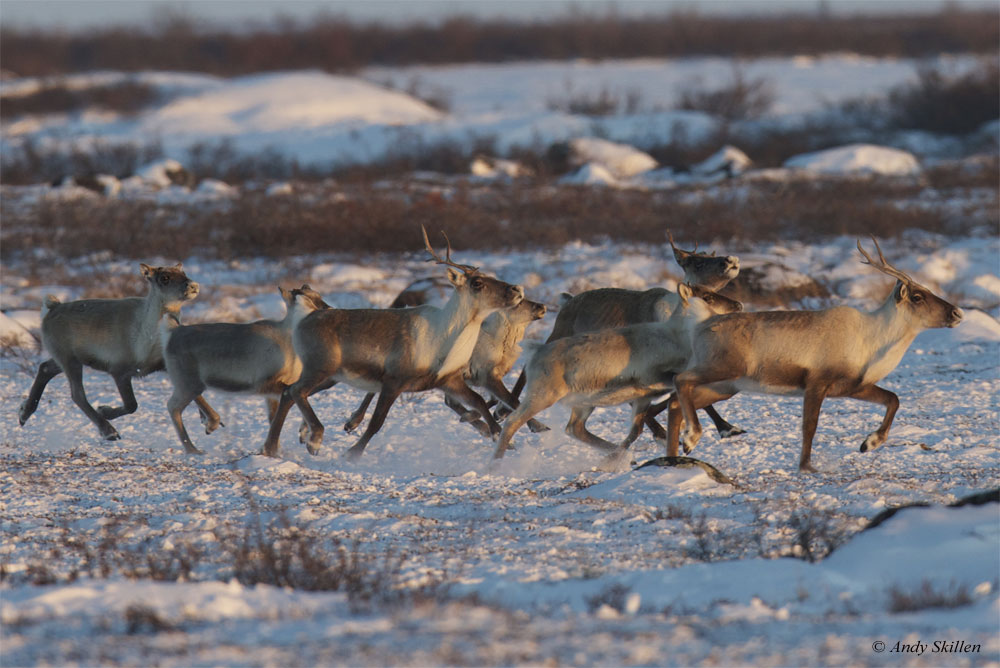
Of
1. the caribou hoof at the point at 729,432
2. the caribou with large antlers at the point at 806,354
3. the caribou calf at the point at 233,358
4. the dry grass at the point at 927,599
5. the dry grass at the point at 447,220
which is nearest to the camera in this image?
the dry grass at the point at 927,599

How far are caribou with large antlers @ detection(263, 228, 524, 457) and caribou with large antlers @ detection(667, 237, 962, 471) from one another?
1.45m

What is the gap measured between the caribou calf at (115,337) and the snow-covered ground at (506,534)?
350 millimetres

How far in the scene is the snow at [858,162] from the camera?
2689 cm

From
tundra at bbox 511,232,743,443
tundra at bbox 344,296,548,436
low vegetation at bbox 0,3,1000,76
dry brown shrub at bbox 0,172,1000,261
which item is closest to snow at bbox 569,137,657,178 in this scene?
dry brown shrub at bbox 0,172,1000,261

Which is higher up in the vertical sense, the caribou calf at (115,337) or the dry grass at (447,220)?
the caribou calf at (115,337)

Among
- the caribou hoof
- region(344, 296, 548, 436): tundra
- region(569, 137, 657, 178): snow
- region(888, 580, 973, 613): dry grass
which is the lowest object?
region(569, 137, 657, 178): snow

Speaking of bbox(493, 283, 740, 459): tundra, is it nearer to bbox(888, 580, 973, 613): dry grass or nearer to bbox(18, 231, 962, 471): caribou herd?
bbox(18, 231, 962, 471): caribou herd

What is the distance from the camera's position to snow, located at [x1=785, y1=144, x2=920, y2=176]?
26891 millimetres

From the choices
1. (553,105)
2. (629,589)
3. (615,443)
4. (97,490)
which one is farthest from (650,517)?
(553,105)

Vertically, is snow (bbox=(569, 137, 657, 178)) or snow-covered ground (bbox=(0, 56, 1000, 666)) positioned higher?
snow-covered ground (bbox=(0, 56, 1000, 666))

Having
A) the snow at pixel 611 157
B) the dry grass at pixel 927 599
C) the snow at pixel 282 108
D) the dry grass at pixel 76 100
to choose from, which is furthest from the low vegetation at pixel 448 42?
the dry grass at pixel 927 599

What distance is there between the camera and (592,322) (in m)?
9.06

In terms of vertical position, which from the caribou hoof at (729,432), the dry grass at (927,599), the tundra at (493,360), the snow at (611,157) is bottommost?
the snow at (611,157)

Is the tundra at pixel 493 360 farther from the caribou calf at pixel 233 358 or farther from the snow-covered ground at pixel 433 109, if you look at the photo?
the snow-covered ground at pixel 433 109
